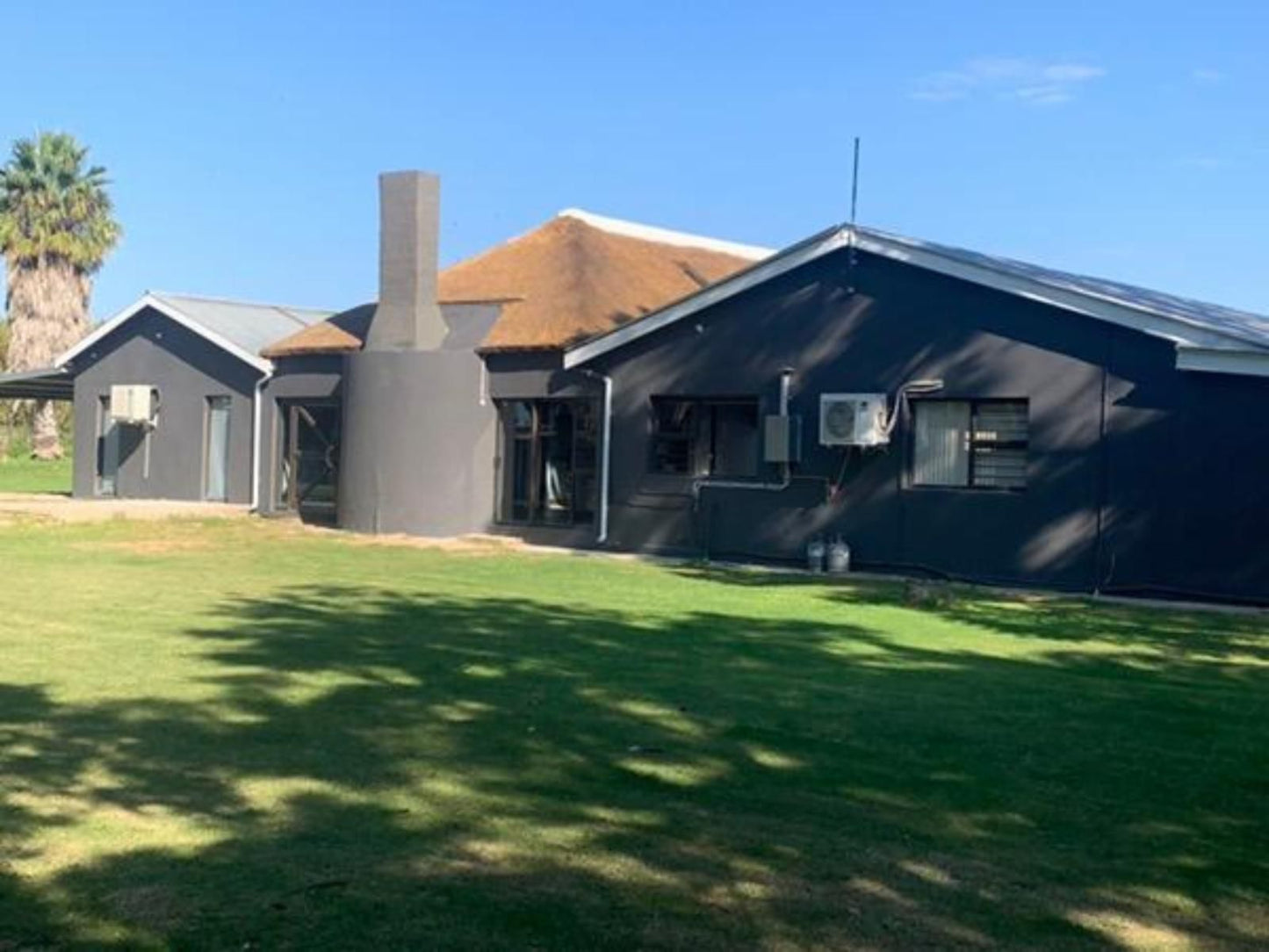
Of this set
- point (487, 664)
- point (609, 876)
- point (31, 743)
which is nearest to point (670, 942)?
point (609, 876)

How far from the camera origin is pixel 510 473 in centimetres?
2508

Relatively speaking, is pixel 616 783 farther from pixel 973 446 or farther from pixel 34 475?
pixel 34 475

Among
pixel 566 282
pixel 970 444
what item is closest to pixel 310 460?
pixel 566 282

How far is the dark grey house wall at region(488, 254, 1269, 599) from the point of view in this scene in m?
17.2

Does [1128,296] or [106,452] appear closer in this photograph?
[1128,296]

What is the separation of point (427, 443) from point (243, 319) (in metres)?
9.61

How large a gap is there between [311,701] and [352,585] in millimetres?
7740

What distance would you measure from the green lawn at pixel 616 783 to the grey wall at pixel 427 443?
11.2 metres

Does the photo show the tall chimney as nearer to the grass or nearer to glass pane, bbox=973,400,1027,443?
glass pane, bbox=973,400,1027,443

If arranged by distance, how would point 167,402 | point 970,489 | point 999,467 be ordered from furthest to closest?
point 167,402 < point 970,489 < point 999,467

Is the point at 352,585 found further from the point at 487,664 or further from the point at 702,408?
the point at 702,408

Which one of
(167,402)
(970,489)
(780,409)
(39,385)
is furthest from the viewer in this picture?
(39,385)

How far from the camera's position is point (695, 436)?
22.7 meters

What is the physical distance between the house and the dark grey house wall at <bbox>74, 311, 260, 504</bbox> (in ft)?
0.77
